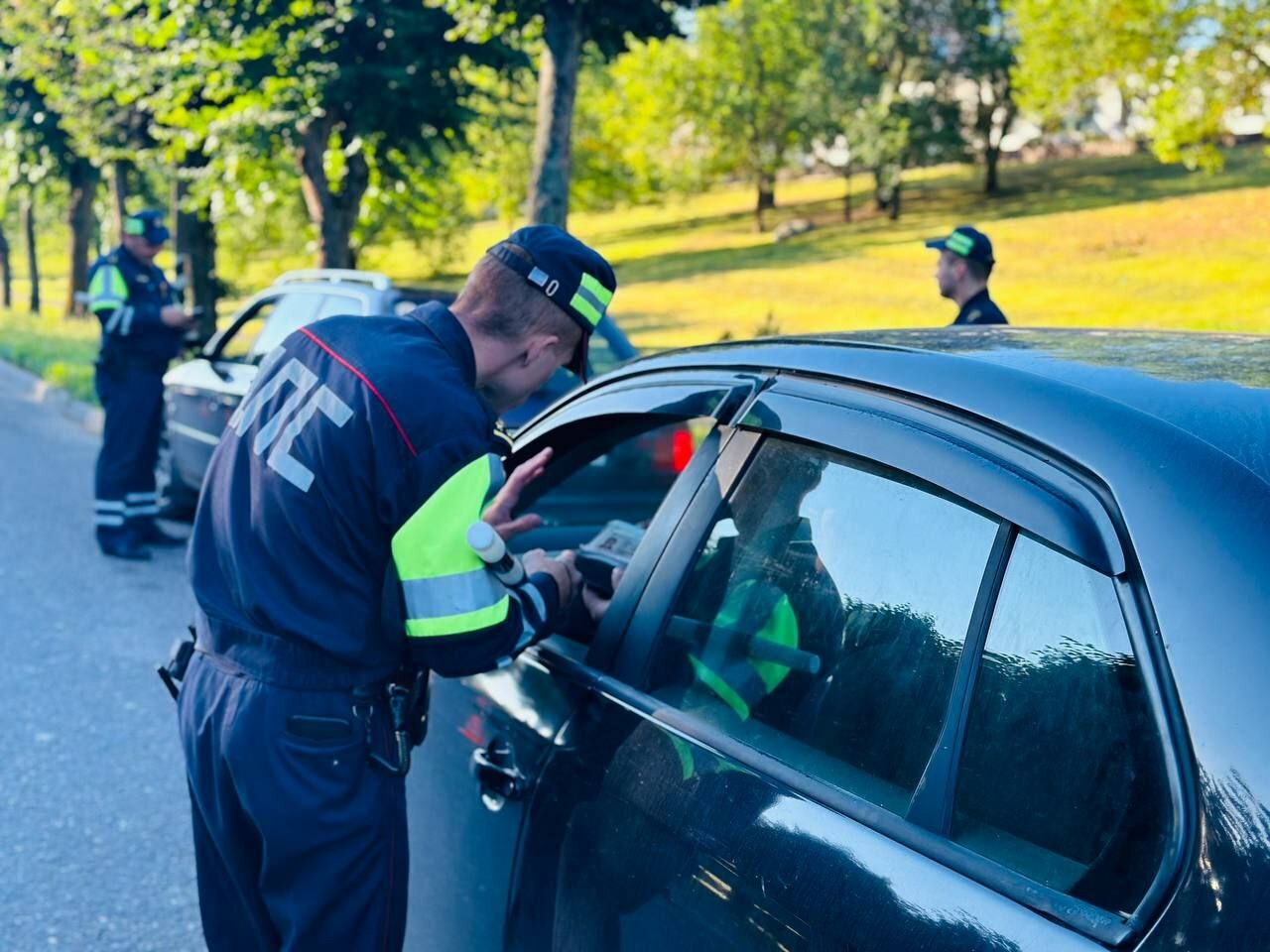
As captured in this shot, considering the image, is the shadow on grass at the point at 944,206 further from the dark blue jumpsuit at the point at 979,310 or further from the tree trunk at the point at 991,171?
the dark blue jumpsuit at the point at 979,310

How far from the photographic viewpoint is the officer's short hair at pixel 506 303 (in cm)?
239

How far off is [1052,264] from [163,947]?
104 feet

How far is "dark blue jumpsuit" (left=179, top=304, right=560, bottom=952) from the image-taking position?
2.16 meters

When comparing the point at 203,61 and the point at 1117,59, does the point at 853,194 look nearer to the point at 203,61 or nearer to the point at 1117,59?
the point at 1117,59

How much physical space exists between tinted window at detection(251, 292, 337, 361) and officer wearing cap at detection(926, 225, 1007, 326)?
3469 mm

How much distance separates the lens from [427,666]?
7.50 ft

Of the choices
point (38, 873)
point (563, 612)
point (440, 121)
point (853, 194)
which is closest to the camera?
point (563, 612)

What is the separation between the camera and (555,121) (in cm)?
1022

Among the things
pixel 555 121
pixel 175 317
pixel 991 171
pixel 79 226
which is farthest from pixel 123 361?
pixel 991 171

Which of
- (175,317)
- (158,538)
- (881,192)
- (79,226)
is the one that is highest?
(175,317)

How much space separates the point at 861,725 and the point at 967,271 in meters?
4.32

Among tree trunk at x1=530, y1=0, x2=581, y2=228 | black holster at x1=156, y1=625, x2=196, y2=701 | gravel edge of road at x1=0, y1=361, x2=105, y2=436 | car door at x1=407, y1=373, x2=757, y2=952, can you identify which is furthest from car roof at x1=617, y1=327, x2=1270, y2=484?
gravel edge of road at x1=0, y1=361, x2=105, y2=436

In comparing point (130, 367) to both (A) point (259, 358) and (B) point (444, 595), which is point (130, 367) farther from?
(B) point (444, 595)

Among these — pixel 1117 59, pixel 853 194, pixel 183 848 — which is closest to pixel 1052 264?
pixel 1117 59
